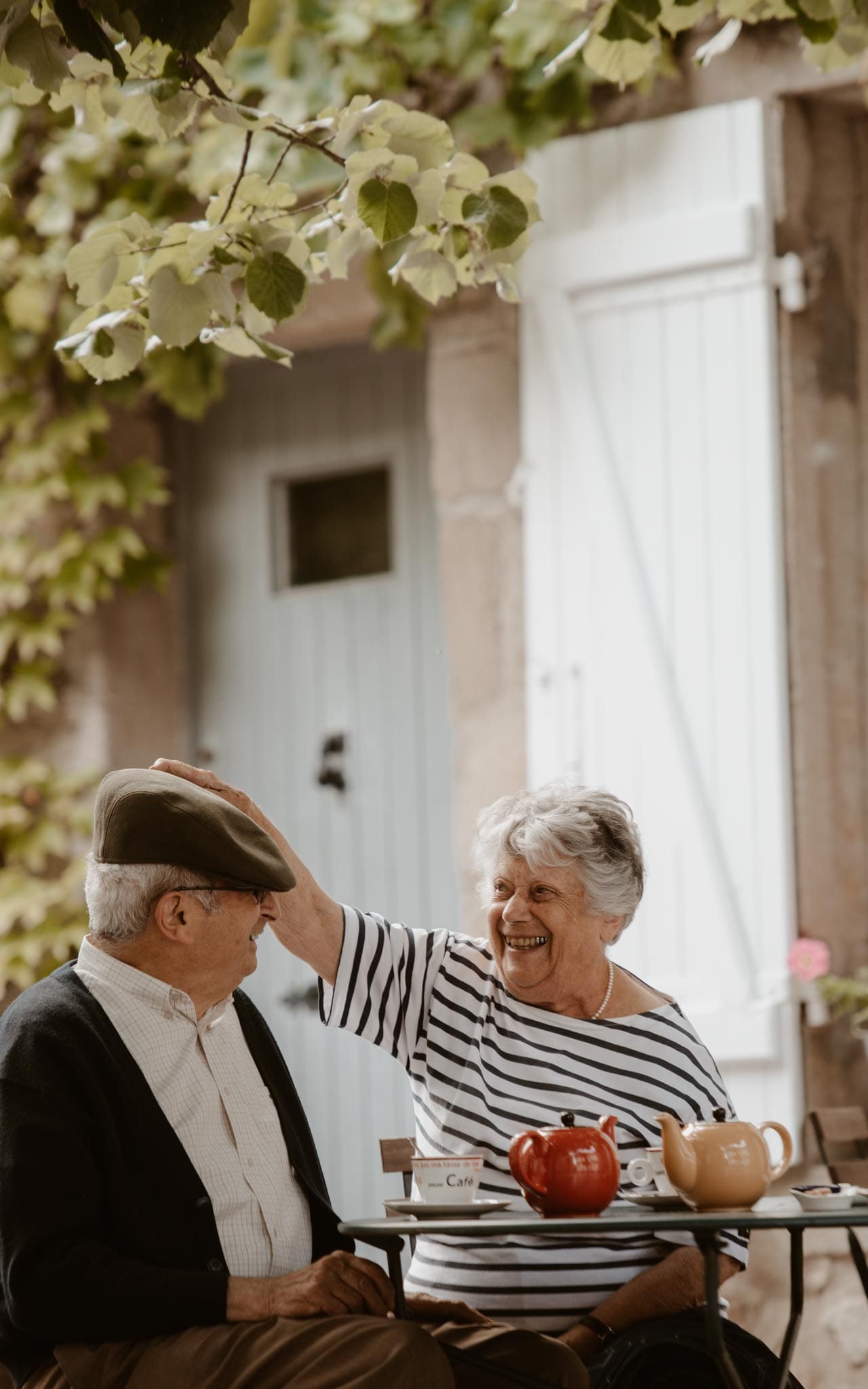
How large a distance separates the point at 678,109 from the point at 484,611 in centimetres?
125

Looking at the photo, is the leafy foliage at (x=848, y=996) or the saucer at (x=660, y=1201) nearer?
the saucer at (x=660, y=1201)

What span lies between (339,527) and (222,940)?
272 cm

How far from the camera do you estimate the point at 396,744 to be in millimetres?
4453

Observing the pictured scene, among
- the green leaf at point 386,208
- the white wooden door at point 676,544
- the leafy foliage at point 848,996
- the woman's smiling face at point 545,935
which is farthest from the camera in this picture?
the white wooden door at point 676,544

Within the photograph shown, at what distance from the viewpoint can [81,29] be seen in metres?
1.72

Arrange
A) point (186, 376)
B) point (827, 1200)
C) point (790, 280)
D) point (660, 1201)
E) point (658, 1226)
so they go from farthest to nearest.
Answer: point (186, 376) → point (790, 280) → point (660, 1201) → point (827, 1200) → point (658, 1226)

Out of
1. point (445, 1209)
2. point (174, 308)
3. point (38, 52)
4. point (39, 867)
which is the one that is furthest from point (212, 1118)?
point (39, 867)

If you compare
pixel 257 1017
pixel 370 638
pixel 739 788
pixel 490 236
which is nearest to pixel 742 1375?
pixel 257 1017

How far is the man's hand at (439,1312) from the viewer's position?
2.10m

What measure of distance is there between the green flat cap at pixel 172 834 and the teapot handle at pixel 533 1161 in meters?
0.43

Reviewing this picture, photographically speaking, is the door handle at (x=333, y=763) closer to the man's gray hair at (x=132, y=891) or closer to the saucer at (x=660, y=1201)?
the man's gray hair at (x=132, y=891)

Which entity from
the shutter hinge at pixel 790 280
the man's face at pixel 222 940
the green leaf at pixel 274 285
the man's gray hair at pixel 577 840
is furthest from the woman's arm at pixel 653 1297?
the shutter hinge at pixel 790 280

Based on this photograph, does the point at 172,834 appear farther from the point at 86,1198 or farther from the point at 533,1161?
the point at 533,1161

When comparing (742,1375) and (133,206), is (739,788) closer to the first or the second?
(742,1375)
